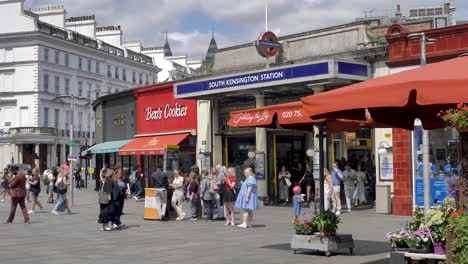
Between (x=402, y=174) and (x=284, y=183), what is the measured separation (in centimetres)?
618

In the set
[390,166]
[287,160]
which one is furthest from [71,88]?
[390,166]

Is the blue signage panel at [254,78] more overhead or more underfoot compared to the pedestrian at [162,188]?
more overhead

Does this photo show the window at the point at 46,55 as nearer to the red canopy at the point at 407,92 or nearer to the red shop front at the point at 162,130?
the red shop front at the point at 162,130

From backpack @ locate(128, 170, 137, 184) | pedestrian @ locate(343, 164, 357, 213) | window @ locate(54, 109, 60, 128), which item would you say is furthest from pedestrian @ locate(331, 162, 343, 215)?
window @ locate(54, 109, 60, 128)

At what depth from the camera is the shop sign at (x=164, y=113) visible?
102ft

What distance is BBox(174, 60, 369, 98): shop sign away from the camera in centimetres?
2119

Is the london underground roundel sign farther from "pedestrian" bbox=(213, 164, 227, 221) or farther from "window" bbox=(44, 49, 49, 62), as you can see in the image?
"window" bbox=(44, 49, 49, 62)

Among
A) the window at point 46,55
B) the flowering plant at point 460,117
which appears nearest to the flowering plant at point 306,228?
the flowering plant at point 460,117

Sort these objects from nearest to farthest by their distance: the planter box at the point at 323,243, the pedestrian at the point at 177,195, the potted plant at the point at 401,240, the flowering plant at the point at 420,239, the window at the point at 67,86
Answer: the flowering plant at the point at 420,239
the potted plant at the point at 401,240
the planter box at the point at 323,243
the pedestrian at the point at 177,195
the window at the point at 67,86

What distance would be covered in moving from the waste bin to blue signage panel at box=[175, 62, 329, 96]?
4191 millimetres

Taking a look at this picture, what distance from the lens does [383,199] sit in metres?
21.0

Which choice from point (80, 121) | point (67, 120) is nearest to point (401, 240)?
point (67, 120)

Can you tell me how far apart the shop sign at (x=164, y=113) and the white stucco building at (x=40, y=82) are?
40019mm

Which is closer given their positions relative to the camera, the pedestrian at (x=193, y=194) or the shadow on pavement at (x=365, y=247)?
the shadow on pavement at (x=365, y=247)
